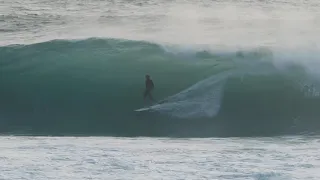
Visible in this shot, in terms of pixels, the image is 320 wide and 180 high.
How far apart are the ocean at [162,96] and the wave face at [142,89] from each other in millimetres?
29

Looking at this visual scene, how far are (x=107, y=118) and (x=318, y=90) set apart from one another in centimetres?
494

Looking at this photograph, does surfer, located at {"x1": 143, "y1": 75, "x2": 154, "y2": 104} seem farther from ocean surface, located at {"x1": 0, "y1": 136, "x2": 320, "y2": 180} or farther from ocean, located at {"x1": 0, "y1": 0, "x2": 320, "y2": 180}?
ocean surface, located at {"x1": 0, "y1": 136, "x2": 320, "y2": 180}

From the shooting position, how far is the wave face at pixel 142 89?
1598 centimetres

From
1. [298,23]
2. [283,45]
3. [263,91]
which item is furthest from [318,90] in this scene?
[298,23]

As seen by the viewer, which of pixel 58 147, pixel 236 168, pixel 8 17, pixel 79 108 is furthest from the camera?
pixel 8 17

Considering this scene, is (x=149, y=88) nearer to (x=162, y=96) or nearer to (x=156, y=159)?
(x=162, y=96)

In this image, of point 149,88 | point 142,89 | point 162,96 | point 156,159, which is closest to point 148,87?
point 149,88

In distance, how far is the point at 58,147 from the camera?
12508 millimetres

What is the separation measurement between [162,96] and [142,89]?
887 millimetres

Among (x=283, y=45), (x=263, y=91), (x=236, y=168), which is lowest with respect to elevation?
(x=236, y=168)

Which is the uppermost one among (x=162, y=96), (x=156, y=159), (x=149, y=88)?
(x=149, y=88)

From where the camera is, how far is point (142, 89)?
59.6ft

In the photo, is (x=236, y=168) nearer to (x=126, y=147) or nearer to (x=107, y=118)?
(x=126, y=147)

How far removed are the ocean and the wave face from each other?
3cm
